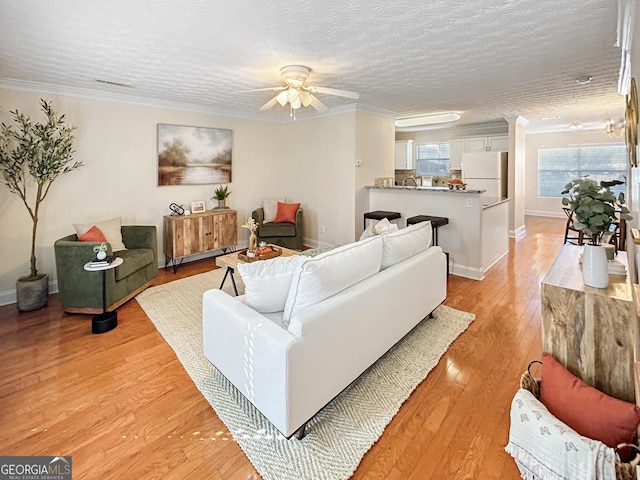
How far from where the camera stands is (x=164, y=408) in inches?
81.7

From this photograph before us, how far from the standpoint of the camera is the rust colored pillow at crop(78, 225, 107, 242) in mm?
3635

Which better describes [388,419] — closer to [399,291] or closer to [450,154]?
[399,291]

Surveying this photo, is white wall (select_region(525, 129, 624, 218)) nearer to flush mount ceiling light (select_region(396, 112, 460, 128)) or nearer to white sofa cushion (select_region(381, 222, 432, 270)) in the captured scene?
flush mount ceiling light (select_region(396, 112, 460, 128))

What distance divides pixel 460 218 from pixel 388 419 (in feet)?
11.1

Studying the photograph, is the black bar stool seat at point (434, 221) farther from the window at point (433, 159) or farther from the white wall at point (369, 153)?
the window at point (433, 159)

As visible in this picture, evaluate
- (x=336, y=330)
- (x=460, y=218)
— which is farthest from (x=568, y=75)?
(x=336, y=330)

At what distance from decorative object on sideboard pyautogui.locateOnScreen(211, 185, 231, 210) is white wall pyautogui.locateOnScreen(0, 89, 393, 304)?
0.12 meters

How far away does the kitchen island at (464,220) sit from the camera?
177 inches

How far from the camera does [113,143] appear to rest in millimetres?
4438

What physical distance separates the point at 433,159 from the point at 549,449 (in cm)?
783

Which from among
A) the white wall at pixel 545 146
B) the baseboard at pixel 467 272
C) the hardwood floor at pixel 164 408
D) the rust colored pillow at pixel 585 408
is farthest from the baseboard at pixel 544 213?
the rust colored pillow at pixel 585 408

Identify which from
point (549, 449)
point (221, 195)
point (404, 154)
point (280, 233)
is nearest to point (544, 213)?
point (404, 154)

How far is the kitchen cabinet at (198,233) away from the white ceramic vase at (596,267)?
461 cm

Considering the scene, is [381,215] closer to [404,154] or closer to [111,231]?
[111,231]
